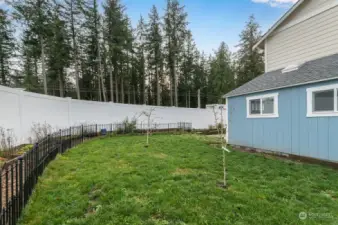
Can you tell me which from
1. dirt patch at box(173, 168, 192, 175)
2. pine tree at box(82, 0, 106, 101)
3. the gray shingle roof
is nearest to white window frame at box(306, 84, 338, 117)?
the gray shingle roof

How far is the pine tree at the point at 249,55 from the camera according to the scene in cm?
2831

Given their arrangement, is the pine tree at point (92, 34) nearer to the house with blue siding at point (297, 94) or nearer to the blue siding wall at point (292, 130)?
the house with blue siding at point (297, 94)

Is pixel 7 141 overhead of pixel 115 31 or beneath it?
beneath

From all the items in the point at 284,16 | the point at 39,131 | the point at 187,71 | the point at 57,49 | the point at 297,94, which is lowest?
the point at 39,131

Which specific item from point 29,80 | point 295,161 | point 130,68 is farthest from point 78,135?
point 130,68

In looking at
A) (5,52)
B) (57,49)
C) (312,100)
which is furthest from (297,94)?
(5,52)

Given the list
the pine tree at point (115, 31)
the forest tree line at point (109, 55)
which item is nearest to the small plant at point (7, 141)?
the forest tree line at point (109, 55)

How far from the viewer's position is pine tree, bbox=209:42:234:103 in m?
32.4

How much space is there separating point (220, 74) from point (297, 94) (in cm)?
2723

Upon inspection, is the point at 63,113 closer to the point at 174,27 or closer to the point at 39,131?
the point at 39,131

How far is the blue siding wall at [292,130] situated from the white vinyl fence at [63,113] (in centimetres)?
836

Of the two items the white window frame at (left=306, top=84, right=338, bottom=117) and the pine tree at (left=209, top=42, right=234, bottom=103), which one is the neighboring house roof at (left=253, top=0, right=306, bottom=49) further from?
the pine tree at (left=209, top=42, right=234, bottom=103)

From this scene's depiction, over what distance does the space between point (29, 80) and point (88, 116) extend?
12.0m

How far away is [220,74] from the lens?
33.1 m
